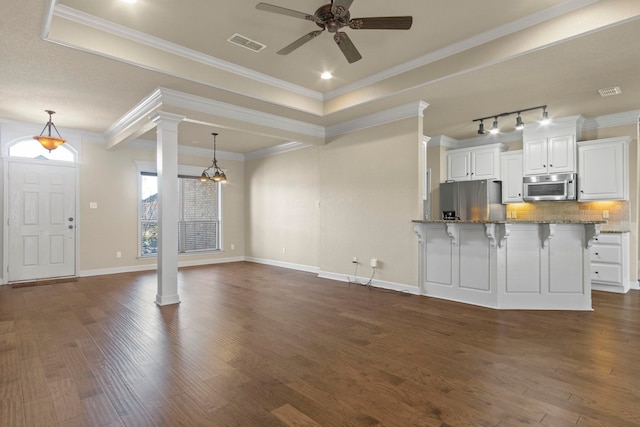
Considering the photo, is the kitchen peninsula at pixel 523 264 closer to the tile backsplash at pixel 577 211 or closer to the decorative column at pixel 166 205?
the tile backsplash at pixel 577 211

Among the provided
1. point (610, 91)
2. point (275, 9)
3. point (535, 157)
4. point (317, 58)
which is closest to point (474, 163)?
point (535, 157)

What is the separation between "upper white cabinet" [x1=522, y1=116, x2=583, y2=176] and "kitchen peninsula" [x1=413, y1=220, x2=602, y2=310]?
7.50ft

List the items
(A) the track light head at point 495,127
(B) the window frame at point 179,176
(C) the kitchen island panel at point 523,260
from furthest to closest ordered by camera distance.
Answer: (B) the window frame at point 179,176 < (A) the track light head at point 495,127 < (C) the kitchen island panel at point 523,260

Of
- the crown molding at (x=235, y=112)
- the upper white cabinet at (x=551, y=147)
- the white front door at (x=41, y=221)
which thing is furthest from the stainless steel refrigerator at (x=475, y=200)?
the white front door at (x=41, y=221)

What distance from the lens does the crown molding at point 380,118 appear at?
4906 mm

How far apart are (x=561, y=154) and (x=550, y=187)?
0.59 meters

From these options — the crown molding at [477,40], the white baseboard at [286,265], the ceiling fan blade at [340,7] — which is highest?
the crown molding at [477,40]

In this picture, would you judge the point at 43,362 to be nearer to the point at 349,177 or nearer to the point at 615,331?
the point at 349,177

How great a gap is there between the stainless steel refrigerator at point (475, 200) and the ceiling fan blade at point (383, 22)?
14.4 ft

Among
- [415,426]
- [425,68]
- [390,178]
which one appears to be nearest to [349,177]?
[390,178]

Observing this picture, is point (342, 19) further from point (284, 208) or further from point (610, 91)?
point (284, 208)

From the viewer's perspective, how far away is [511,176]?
6469 mm

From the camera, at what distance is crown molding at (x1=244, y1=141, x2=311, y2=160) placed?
7.48m

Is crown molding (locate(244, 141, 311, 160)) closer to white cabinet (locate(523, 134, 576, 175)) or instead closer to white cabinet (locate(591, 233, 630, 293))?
white cabinet (locate(523, 134, 576, 175))
